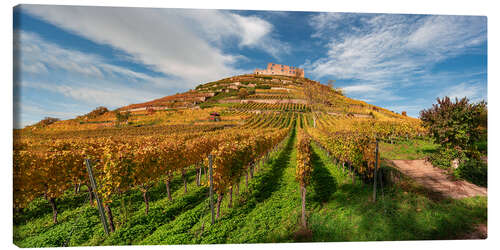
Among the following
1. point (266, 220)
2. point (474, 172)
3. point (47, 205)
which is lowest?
point (47, 205)

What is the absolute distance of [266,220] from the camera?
14.3 ft

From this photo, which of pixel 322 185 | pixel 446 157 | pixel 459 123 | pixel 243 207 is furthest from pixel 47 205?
pixel 459 123

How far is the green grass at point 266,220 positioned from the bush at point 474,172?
544mm

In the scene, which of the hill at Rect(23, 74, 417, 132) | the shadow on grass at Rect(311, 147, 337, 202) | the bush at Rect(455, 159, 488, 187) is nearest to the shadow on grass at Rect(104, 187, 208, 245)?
the hill at Rect(23, 74, 417, 132)

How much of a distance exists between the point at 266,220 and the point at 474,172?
611 centimetres

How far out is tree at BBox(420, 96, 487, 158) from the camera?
4.86 metres

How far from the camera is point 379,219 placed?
412cm

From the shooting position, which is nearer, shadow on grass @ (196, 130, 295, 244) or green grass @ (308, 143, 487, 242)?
green grass @ (308, 143, 487, 242)

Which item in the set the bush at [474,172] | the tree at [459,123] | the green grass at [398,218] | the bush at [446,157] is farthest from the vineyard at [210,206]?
the tree at [459,123]

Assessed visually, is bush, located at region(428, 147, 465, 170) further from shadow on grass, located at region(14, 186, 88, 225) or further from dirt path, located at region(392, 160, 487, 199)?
shadow on grass, located at region(14, 186, 88, 225)

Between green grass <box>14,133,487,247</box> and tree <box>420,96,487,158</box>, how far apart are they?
7.46 ft

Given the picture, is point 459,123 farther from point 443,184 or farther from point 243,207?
point 243,207

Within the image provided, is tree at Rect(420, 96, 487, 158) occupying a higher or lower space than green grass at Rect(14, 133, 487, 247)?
higher

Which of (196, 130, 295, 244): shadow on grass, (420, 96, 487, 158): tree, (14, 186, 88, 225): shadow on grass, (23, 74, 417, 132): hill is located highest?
(23, 74, 417, 132): hill
